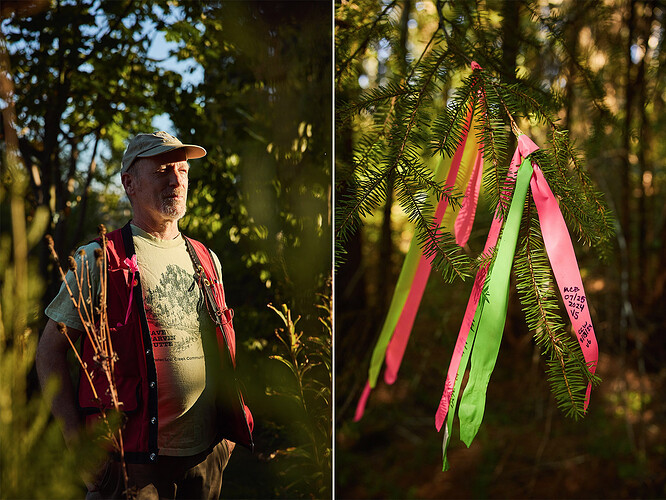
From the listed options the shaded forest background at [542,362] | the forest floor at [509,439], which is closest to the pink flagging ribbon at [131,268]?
the shaded forest background at [542,362]

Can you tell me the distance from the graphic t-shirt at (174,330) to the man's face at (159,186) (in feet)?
0.09

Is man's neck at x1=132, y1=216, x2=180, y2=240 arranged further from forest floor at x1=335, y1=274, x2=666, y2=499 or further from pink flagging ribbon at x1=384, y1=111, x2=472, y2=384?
forest floor at x1=335, y1=274, x2=666, y2=499

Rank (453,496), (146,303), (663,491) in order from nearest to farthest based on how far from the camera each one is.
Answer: (146,303), (663,491), (453,496)

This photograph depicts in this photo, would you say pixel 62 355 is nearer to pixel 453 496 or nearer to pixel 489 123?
pixel 489 123

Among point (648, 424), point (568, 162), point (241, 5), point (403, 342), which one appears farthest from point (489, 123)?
point (648, 424)

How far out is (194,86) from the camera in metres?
0.64

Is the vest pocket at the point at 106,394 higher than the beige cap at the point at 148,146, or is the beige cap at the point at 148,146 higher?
the beige cap at the point at 148,146

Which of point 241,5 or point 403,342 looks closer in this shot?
point 241,5

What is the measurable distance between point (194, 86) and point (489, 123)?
0.37 meters

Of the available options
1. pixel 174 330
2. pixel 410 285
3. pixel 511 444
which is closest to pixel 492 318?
pixel 410 285

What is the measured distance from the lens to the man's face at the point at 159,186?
0.60 meters

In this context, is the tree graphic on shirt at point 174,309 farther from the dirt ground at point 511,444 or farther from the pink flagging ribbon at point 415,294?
the dirt ground at point 511,444

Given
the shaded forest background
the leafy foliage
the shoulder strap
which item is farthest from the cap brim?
the shaded forest background

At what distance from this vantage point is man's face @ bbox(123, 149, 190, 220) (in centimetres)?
60
